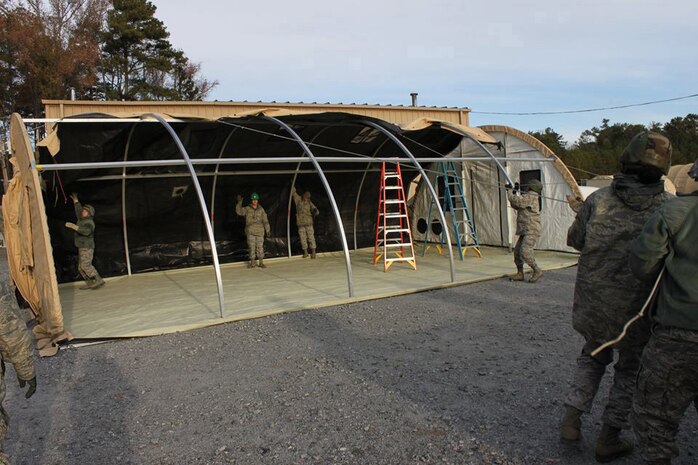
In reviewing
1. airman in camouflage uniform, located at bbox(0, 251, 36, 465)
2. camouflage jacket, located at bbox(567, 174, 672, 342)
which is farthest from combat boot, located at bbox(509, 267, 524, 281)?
airman in camouflage uniform, located at bbox(0, 251, 36, 465)

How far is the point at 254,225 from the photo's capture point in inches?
442

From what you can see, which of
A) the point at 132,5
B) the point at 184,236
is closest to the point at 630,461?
the point at 184,236

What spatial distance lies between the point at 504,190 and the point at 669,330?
→ 1001cm

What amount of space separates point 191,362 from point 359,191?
8705 mm

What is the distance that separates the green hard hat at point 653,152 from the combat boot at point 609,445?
5.05ft

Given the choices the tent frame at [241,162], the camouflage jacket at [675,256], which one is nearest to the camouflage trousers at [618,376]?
the camouflage jacket at [675,256]

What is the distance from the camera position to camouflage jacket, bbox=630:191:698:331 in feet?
8.11

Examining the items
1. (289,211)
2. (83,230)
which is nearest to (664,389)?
(83,230)

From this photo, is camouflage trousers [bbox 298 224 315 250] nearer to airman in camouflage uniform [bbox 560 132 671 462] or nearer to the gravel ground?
the gravel ground

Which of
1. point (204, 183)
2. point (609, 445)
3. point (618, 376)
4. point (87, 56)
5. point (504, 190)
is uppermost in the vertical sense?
A: point (87, 56)

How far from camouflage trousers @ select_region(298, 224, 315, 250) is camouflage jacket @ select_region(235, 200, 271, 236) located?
4.36 feet

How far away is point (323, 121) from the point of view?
9.20m

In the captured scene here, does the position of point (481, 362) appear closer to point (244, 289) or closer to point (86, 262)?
point (244, 289)

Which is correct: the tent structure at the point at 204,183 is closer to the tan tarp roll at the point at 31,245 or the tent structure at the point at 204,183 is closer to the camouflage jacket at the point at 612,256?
the tan tarp roll at the point at 31,245
